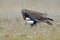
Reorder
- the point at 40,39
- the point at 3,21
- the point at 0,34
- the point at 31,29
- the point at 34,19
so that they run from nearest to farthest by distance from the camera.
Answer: the point at 40,39 → the point at 0,34 → the point at 31,29 → the point at 34,19 → the point at 3,21

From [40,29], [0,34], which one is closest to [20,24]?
[40,29]

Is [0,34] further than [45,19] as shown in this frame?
No

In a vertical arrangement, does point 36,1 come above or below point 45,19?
below

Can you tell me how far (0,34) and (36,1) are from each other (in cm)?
1111

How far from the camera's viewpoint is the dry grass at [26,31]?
27.6ft

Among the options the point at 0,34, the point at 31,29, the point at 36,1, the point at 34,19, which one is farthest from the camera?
the point at 36,1

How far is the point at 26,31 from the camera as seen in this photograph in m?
9.23

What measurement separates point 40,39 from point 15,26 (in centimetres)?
217

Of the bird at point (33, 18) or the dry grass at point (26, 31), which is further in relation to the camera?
the bird at point (33, 18)

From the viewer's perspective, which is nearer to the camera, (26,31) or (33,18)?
(26,31)

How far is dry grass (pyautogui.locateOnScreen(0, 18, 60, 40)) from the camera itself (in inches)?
331

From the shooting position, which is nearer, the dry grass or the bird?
the dry grass

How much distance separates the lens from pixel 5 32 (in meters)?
9.16

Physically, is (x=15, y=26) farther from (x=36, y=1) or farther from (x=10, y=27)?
(x=36, y=1)
